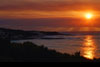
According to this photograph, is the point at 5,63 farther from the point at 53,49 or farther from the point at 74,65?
the point at 53,49

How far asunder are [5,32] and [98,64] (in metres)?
6.28

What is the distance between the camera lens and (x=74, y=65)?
1.59m

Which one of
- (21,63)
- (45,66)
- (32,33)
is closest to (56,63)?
(45,66)

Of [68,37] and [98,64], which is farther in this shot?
[68,37]

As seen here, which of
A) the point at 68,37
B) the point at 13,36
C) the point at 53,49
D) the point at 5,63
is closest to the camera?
the point at 5,63

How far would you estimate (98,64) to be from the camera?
1.58m

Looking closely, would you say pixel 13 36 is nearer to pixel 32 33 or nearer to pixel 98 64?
pixel 32 33

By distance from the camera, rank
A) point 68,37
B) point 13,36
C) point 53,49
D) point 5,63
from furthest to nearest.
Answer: point 13,36
point 68,37
point 53,49
point 5,63

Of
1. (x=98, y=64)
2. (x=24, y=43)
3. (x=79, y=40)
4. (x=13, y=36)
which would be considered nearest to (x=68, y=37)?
(x=79, y=40)

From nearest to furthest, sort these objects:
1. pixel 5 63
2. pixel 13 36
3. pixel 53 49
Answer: pixel 5 63, pixel 53 49, pixel 13 36

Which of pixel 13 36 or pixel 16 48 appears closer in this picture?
pixel 16 48

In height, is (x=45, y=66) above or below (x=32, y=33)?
below

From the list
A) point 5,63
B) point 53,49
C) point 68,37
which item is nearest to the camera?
point 5,63

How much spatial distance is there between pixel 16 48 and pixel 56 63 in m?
4.61
